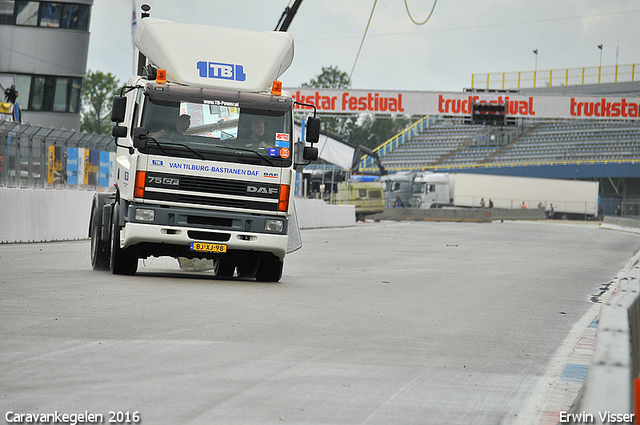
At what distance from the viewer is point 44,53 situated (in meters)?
42.9

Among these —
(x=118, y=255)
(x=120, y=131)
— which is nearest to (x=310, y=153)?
(x=120, y=131)

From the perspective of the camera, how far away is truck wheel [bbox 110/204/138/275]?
12.1 meters

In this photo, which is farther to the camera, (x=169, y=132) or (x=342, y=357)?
(x=169, y=132)

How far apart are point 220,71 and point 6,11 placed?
34.4 m

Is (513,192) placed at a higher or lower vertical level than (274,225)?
higher

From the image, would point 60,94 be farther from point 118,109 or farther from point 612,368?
point 612,368

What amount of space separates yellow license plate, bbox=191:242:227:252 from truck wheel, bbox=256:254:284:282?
1.04 meters

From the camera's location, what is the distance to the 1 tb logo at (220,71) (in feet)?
39.6

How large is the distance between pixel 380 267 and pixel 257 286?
534 centimetres

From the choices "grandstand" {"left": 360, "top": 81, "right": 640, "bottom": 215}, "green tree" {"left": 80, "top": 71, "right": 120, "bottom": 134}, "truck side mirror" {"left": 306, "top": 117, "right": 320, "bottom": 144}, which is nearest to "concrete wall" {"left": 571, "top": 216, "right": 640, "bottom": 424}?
"truck side mirror" {"left": 306, "top": 117, "right": 320, "bottom": 144}

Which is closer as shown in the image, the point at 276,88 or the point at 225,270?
the point at 276,88

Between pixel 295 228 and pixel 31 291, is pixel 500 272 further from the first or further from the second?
pixel 31 291

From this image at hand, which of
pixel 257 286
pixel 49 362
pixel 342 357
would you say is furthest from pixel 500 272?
pixel 49 362

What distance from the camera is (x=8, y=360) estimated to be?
6000 mm
